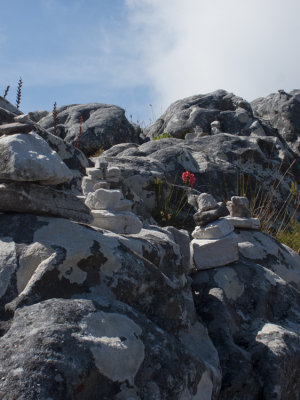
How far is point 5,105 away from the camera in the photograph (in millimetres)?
5926

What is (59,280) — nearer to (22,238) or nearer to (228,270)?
(22,238)

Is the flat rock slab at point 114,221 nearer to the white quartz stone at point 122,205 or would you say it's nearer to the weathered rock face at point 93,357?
the white quartz stone at point 122,205

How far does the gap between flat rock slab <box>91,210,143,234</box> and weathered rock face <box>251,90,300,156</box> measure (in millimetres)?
12132

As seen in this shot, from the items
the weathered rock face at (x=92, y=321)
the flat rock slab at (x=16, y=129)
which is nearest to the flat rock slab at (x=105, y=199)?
the weathered rock face at (x=92, y=321)

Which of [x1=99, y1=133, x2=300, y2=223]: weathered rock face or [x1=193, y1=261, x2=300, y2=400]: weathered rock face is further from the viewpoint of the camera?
[x1=99, y1=133, x2=300, y2=223]: weathered rock face

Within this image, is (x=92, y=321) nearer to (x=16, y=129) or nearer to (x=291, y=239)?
(x=16, y=129)

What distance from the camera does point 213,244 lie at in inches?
182

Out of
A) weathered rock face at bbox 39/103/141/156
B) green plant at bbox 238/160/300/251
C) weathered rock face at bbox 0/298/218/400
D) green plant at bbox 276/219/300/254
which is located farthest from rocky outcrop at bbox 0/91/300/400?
weathered rock face at bbox 39/103/141/156

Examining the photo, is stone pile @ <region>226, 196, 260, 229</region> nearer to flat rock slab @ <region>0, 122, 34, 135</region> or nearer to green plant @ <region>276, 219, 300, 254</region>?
green plant @ <region>276, 219, 300, 254</region>

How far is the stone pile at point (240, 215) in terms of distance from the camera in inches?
212

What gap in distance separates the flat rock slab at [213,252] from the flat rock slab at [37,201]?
5.17 feet

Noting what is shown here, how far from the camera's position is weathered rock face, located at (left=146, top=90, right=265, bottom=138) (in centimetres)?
1366

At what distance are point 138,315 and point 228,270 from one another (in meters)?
1.91

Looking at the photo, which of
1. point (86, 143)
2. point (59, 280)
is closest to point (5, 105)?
point (59, 280)
